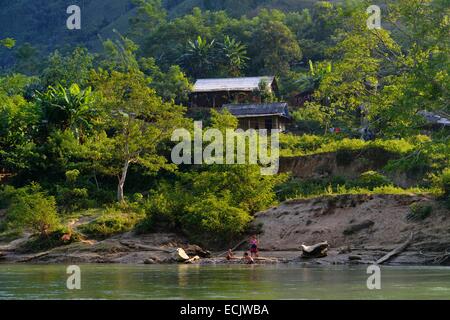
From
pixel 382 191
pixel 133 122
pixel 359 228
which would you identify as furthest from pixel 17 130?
pixel 359 228

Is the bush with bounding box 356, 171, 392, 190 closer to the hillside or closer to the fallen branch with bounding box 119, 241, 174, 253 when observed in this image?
the fallen branch with bounding box 119, 241, 174, 253

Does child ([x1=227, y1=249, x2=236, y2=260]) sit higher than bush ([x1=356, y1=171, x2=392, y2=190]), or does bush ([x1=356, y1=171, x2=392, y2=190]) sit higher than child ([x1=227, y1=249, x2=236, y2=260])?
bush ([x1=356, y1=171, x2=392, y2=190])

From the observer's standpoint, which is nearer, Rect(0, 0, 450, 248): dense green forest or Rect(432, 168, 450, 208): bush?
Rect(0, 0, 450, 248): dense green forest

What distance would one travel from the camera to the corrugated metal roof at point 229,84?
213 feet

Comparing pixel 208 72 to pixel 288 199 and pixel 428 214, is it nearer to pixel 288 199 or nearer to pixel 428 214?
pixel 288 199

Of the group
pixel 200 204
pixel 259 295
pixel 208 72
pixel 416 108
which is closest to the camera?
pixel 259 295

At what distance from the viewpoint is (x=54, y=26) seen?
150 meters

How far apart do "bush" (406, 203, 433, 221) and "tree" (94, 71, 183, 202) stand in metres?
14.1

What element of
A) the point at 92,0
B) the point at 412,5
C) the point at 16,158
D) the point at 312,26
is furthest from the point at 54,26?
the point at 412,5

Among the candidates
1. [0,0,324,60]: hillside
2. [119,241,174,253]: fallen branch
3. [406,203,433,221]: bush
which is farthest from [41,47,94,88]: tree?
[0,0,324,60]: hillside

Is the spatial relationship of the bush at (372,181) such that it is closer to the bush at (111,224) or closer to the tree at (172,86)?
the bush at (111,224)

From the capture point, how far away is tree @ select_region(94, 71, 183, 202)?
1620 inches

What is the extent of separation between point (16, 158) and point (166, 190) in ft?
33.8

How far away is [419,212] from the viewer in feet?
104
